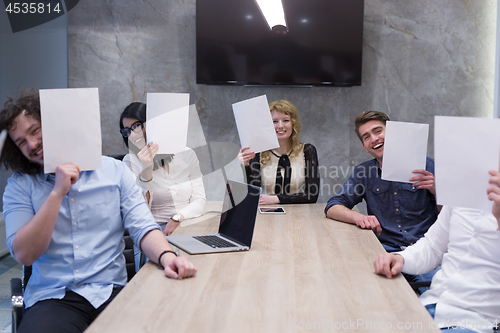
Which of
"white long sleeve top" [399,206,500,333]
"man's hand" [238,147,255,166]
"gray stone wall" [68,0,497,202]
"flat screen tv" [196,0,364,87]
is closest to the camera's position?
"white long sleeve top" [399,206,500,333]

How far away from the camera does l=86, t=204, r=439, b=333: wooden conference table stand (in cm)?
94

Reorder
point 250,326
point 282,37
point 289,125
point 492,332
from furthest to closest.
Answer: point 282,37 → point 289,125 → point 492,332 → point 250,326

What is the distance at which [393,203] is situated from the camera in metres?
2.05

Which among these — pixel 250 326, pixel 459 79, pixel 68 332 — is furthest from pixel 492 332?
pixel 459 79

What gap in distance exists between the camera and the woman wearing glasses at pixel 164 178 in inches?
84.1

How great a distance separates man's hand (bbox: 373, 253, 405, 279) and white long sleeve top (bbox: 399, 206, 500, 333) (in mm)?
70

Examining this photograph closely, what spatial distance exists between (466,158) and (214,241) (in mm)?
987

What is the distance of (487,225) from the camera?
123 cm

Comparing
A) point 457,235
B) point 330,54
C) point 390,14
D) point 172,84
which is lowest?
point 457,235

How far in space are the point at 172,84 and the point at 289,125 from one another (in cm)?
151

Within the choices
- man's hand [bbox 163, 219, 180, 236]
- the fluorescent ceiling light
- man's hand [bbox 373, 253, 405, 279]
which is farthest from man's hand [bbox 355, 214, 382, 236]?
the fluorescent ceiling light

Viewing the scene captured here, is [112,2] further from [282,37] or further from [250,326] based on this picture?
[250,326]

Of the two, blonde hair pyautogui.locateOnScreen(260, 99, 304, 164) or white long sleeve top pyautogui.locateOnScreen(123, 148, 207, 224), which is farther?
blonde hair pyautogui.locateOnScreen(260, 99, 304, 164)

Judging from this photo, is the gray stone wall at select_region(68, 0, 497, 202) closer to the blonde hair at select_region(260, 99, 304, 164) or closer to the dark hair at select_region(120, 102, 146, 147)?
the blonde hair at select_region(260, 99, 304, 164)
